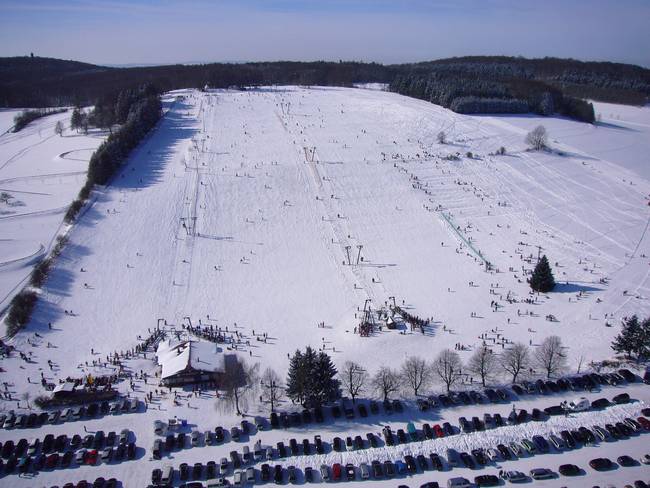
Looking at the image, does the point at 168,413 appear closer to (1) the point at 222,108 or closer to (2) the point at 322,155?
(2) the point at 322,155

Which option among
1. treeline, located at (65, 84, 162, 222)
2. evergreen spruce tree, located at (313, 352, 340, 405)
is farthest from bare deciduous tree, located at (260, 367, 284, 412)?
treeline, located at (65, 84, 162, 222)

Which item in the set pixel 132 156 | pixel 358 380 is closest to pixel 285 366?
pixel 358 380

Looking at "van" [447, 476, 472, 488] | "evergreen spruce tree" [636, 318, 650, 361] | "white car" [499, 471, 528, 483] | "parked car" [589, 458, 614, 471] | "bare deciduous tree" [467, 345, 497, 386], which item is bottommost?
"van" [447, 476, 472, 488]

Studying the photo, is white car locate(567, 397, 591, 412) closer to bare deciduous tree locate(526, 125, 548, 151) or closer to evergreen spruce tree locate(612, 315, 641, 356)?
evergreen spruce tree locate(612, 315, 641, 356)

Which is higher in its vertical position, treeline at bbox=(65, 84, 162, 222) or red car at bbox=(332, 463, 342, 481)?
treeline at bbox=(65, 84, 162, 222)

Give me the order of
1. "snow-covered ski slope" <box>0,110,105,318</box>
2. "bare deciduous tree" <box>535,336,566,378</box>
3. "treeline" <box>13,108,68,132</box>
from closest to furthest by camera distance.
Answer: "bare deciduous tree" <box>535,336,566,378</box>, "snow-covered ski slope" <box>0,110,105,318</box>, "treeline" <box>13,108,68,132</box>

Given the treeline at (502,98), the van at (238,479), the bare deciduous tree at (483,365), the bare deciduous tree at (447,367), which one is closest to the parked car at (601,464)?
the bare deciduous tree at (483,365)
